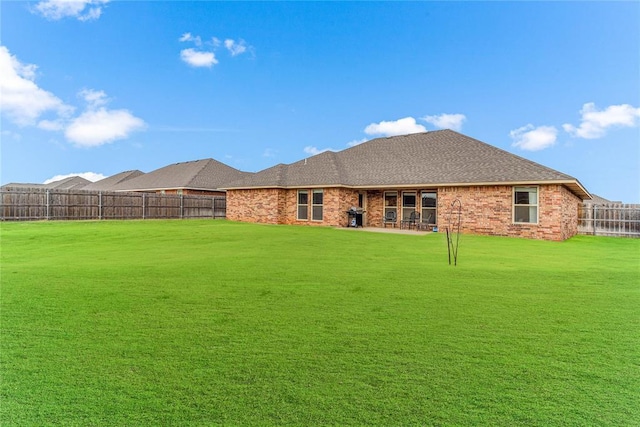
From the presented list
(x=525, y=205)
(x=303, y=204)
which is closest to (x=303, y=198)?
(x=303, y=204)

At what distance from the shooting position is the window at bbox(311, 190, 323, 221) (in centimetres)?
2211

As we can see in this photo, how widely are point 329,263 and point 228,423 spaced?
6.16 metres

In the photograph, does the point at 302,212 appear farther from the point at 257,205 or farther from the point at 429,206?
the point at 429,206

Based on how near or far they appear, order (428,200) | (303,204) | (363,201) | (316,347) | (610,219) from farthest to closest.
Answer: (303,204) < (363,201) < (610,219) < (428,200) < (316,347)

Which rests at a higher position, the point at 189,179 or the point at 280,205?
the point at 189,179

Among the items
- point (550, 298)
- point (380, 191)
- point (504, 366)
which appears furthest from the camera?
point (380, 191)

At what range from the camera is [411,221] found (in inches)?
800

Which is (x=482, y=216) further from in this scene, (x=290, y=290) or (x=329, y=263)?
(x=290, y=290)

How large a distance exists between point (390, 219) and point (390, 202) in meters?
0.96

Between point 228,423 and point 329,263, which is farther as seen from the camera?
point 329,263

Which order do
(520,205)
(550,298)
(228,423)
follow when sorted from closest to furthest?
1. (228,423)
2. (550,298)
3. (520,205)

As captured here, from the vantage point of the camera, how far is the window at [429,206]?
19734 mm

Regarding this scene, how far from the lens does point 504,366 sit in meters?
3.31

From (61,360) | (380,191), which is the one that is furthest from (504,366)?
(380,191)
